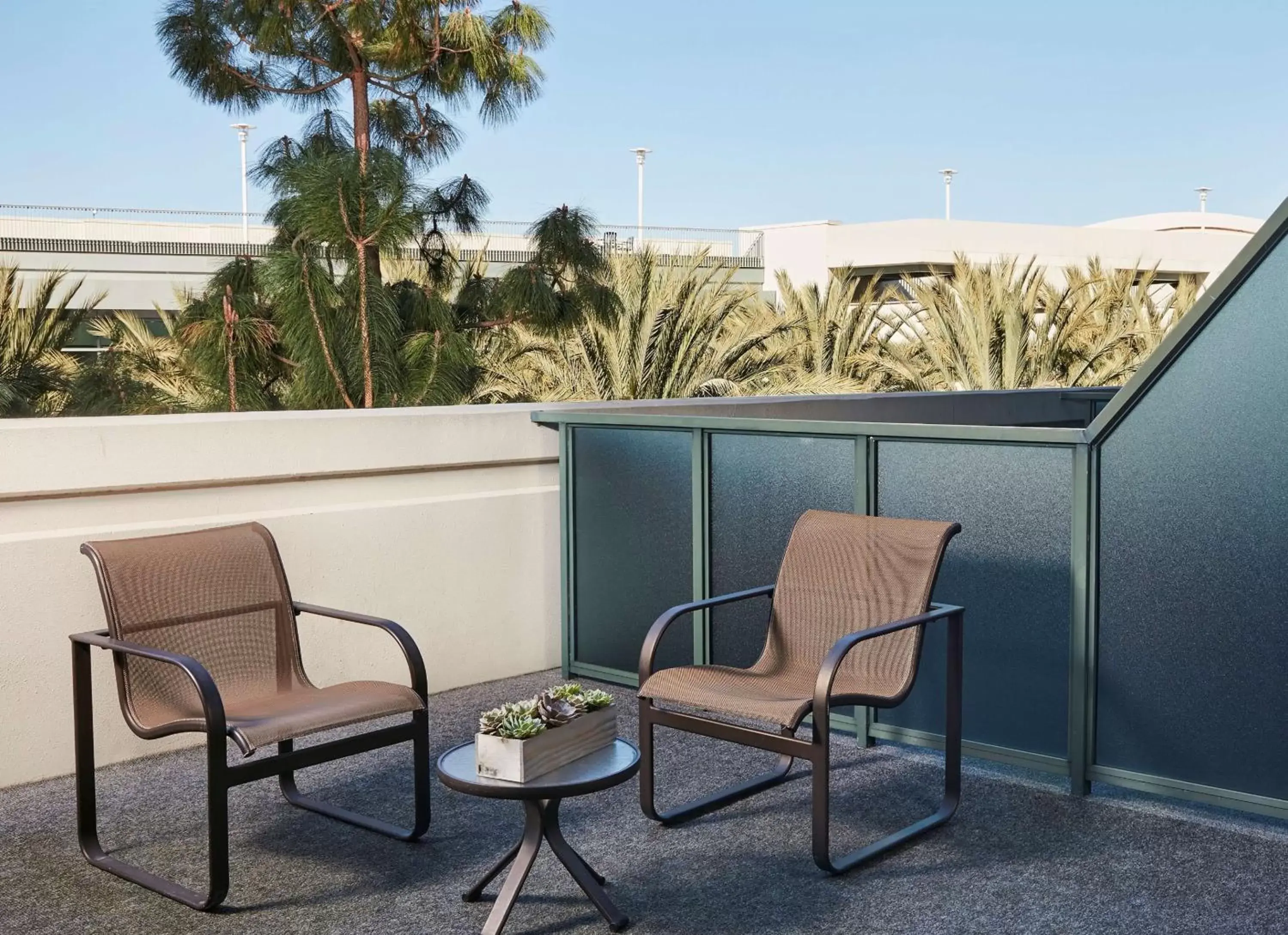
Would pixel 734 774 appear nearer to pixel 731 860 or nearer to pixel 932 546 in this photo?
pixel 731 860

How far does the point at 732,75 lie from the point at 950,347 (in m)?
42.1

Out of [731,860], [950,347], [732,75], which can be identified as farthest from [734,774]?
[732,75]

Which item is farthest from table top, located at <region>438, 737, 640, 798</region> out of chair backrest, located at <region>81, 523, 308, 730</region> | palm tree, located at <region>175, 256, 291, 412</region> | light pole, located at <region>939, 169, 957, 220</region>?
light pole, located at <region>939, 169, 957, 220</region>

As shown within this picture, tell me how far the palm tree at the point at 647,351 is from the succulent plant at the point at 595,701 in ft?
30.4

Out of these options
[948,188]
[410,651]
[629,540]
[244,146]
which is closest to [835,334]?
[629,540]

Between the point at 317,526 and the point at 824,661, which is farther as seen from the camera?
the point at 317,526

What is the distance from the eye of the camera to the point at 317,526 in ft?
19.0

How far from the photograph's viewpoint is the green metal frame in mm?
4395

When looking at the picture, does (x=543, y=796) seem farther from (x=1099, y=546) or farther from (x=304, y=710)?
(x=1099, y=546)

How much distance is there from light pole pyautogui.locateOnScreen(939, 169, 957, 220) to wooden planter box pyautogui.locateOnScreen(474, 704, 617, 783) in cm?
5353

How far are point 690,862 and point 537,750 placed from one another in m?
0.91

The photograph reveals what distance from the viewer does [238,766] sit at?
374 centimetres

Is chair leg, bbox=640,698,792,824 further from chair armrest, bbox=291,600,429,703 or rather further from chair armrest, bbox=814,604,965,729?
chair armrest, bbox=291,600,429,703

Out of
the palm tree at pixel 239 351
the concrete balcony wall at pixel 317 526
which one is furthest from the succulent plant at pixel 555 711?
the palm tree at pixel 239 351
